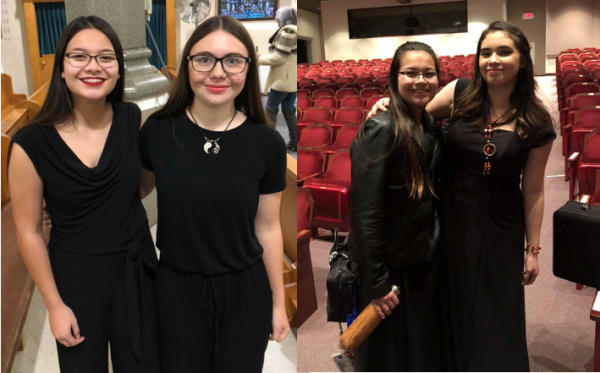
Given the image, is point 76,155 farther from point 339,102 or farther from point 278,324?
point 339,102

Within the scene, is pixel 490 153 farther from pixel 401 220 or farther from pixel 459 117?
pixel 401 220

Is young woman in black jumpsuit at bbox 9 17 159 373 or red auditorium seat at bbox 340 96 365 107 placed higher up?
red auditorium seat at bbox 340 96 365 107

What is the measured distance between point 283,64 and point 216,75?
3762mm

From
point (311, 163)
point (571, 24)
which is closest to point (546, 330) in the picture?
point (311, 163)

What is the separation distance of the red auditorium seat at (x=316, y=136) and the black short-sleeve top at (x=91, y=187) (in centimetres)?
420

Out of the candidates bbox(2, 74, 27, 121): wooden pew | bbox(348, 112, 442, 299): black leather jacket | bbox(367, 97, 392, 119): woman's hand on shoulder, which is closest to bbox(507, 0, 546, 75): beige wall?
bbox(2, 74, 27, 121): wooden pew

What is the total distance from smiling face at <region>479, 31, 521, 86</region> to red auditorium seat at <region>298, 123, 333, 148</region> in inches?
150

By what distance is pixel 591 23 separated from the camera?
1903cm

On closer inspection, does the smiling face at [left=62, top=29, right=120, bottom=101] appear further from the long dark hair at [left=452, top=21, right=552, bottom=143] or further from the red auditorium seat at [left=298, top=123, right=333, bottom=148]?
the red auditorium seat at [left=298, top=123, right=333, bottom=148]

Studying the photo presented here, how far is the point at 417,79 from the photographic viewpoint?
171 centimetres

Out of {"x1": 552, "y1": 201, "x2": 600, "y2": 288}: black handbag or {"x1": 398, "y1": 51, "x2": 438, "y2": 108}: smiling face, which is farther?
{"x1": 552, "y1": 201, "x2": 600, "y2": 288}: black handbag

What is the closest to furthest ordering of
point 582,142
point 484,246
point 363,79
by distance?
1. point 484,246
2. point 582,142
3. point 363,79

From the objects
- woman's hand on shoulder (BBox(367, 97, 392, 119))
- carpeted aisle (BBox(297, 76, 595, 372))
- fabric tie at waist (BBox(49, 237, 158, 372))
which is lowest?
carpeted aisle (BBox(297, 76, 595, 372))

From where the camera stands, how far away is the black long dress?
6.01 feet
